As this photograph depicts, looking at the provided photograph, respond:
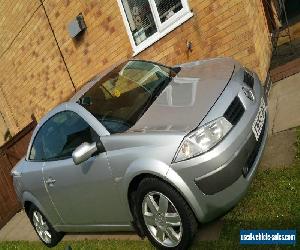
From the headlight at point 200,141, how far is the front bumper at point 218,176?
0.05 meters

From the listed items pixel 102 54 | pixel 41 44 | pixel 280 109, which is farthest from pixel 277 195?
pixel 41 44

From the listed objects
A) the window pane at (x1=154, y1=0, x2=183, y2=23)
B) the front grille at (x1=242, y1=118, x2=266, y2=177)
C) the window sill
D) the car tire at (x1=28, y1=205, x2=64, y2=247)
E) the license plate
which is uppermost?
the window pane at (x1=154, y1=0, x2=183, y2=23)

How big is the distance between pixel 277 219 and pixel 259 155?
671mm

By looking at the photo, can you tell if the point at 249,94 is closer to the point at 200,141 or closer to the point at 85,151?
the point at 200,141

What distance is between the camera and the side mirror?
434cm

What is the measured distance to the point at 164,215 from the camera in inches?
163

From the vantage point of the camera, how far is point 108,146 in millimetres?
4375

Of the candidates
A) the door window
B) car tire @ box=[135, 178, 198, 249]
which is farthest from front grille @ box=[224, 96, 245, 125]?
the door window

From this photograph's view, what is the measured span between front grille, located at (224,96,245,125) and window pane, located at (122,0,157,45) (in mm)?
4383

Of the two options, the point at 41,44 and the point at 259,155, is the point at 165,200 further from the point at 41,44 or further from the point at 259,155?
the point at 41,44

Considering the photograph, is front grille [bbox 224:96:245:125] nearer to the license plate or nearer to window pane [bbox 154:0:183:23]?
Answer: the license plate

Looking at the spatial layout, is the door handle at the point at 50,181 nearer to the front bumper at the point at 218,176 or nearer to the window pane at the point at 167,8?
the front bumper at the point at 218,176

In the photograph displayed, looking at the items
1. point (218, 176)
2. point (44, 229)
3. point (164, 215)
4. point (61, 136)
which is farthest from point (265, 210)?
point (44, 229)

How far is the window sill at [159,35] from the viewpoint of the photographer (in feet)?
25.4
